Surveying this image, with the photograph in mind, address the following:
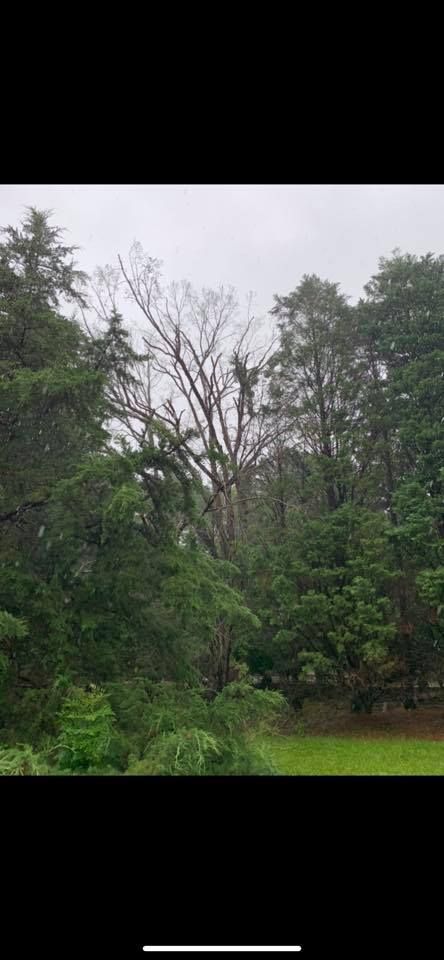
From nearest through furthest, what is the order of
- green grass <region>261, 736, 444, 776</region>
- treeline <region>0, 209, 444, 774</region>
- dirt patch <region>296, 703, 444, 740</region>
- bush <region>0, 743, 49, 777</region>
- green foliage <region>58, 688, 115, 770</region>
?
bush <region>0, 743, 49, 777</region>, green foliage <region>58, 688, 115, 770</region>, treeline <region>0, 209, 444, 774</region>, green grass <region>261, 736, 444, 776</region>, dirt patch <region>296, 703, 444, 740</region>

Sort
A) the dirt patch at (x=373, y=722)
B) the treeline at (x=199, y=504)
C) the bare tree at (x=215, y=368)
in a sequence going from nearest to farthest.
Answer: the treeline at (x=199, y=504), the bare tree at (x=215, y=368), the dirt patch at (x=373, y=722)

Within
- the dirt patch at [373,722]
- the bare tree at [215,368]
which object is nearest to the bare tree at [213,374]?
the bare tree at [215,368]

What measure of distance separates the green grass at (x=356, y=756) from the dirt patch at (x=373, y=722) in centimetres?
14

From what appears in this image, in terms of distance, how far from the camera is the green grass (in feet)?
14.8

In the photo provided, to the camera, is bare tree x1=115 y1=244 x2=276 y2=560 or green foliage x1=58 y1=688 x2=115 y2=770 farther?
bare tree x1=115 y1=244 x2=276 y2=560

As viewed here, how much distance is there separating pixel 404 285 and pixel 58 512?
5.66 m

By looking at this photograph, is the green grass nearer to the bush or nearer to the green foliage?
the green foliage

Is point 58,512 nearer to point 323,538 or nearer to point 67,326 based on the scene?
point 67,326

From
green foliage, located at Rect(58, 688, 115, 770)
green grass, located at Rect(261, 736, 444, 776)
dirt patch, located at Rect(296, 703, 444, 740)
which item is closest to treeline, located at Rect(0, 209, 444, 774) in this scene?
green foliage, located at Rect(58, 688, 115, 770)

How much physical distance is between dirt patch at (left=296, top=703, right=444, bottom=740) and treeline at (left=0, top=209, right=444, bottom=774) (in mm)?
183

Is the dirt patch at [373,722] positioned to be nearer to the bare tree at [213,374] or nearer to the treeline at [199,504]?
the treeline at [199,504]

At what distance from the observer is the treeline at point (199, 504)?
3.38m

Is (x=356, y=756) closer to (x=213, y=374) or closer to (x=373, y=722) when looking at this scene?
(x=373, y=722)

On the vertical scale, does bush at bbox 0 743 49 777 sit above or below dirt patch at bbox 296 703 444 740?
above
